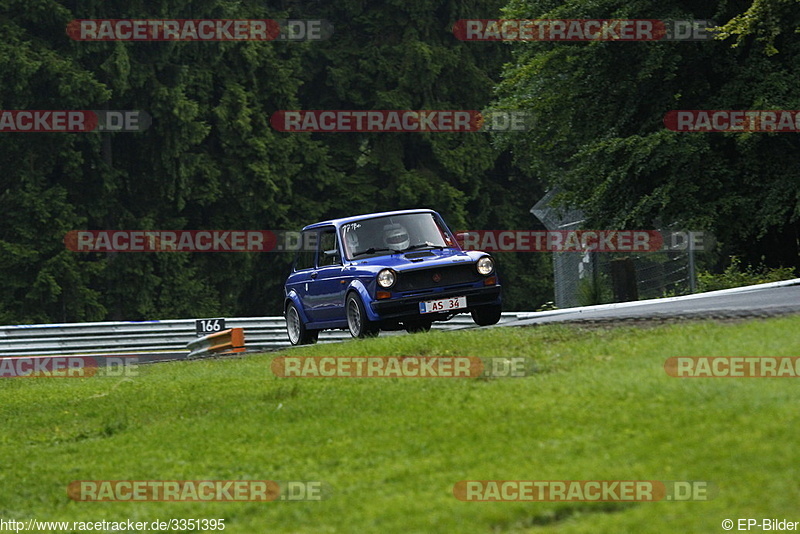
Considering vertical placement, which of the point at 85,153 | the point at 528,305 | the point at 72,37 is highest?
the point at 72,37

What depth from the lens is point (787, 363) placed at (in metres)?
9.99

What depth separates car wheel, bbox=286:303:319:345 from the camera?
1956 cm

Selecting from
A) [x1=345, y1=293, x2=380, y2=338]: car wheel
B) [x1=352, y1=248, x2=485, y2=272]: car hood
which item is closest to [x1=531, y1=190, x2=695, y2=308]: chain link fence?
[x1=352, y1=248, x2=485, y2=272]: car hood

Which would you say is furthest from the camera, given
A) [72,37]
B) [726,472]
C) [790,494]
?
[72,37]

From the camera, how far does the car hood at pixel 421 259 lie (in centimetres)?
1677

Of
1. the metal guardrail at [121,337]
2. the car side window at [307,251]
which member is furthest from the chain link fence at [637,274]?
the car side window at [307,251]

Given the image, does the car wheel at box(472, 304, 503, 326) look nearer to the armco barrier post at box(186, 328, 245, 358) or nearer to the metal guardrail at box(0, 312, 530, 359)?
the armco barrier post at box(186, 328, 245, 358)

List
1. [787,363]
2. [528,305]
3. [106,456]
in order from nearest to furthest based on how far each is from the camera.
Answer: [787,363] < [106,456] < [528,305]

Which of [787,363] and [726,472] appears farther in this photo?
[787,363]

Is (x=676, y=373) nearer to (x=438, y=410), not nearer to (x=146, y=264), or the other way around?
(x=438, y=410)

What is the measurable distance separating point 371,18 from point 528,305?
41.7 feet

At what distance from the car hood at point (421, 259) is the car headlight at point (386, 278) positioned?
0.10m

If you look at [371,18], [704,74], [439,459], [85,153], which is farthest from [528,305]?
[439,459]

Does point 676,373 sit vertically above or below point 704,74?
below
